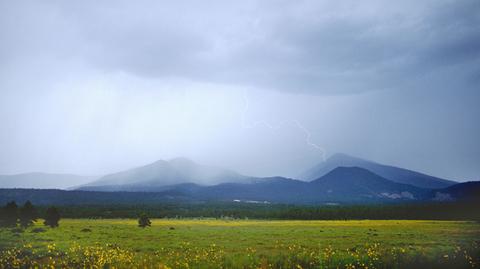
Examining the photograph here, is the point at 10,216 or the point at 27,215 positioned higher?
the point at 27,215

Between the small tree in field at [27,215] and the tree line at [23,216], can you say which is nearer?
the tree line at [23,216]

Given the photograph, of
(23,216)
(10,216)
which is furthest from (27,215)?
(10,216)

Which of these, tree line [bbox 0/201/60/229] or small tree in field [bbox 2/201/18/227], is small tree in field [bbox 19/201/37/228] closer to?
tree line [bbox 0/201/60/229]

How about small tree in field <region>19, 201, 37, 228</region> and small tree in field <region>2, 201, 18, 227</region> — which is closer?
small tree in field <region>2, 201, 18, 227</region>

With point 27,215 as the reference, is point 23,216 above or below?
below

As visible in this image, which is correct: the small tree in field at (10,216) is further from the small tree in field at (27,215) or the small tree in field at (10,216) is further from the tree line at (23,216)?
the small tree in field at (27,215)

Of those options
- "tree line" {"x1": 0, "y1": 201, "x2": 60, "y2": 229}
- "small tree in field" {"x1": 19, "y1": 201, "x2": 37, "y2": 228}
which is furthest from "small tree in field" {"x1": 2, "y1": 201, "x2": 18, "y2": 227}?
"small tree in field" {"x1": 19, "y1": 201, "x2": 37, "y2": 228}

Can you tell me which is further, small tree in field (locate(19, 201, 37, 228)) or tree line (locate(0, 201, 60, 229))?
small tree in field (locate(19, 201, 37, 228))

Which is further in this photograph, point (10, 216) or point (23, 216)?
point (23, 216)

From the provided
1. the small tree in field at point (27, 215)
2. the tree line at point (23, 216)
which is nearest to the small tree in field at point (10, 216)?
the tree line at point (23, 216)

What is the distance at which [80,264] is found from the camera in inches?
1006

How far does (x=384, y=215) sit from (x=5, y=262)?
125 m

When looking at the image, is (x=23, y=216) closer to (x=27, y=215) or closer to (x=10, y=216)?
(x=27, y=215)

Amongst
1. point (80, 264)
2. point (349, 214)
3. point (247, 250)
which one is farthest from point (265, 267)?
point (349, 214)
